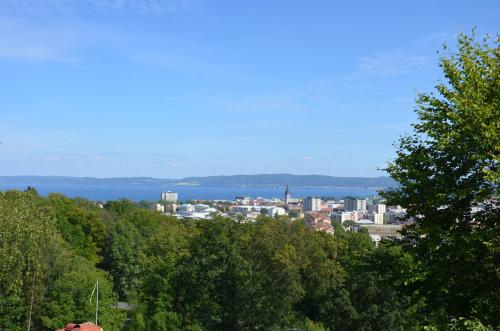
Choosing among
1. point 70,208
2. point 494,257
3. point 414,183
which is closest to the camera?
point 494,257

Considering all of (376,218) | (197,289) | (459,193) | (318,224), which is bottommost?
(376,218)

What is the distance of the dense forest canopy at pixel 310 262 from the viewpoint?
9305 mm

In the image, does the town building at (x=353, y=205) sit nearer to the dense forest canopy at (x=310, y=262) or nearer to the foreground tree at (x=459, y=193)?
the dense forest canopy at (x=310, y=262)

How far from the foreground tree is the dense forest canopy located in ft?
0.08

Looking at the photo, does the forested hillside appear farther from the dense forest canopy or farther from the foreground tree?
the foreground tree

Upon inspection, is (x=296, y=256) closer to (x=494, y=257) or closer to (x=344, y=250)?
(x=344, y=250)

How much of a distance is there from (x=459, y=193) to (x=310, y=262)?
21.3 m

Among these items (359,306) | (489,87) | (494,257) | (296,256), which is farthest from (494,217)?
(296,256)

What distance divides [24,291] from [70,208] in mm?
19186

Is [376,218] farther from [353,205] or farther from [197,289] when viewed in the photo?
[197,289]

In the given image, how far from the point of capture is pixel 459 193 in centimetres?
911

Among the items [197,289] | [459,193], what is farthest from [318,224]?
[459,193]

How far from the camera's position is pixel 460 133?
962cm

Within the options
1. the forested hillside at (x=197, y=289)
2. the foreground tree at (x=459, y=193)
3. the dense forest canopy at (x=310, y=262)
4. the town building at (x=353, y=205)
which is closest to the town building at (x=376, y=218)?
the town building at (x=353, y=205)
